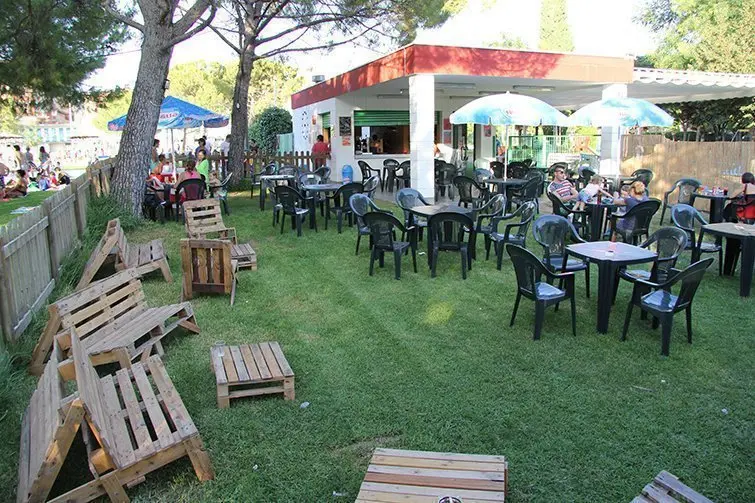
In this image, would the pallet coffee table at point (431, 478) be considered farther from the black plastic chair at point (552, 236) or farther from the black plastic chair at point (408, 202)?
the black plastic chair at point (408, 202)

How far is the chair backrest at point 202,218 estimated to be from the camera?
9.34m

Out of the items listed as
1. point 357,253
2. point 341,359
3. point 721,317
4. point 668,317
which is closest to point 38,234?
point 341,359

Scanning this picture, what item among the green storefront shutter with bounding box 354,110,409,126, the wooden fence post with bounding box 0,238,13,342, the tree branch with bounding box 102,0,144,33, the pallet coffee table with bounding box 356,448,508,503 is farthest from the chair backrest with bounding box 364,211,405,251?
the green storefront shutter with bounding box 354,110,409,126

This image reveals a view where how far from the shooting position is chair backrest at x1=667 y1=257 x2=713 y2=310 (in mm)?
5148

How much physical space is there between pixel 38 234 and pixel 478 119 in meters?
7.69

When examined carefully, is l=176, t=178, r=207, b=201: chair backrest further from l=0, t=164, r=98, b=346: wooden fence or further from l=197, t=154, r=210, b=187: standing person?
l=0, t=164, r=98, b=346: wooden fence

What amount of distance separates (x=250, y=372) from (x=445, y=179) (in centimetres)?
1175

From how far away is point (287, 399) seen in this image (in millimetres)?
4578

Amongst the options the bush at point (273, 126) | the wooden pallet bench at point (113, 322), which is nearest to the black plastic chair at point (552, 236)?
the wooden pallet bench at point (113, 322)

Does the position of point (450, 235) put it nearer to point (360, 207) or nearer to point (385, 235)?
point (385, 235)

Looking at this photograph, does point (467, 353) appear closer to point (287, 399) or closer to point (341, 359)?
point (341, 359)

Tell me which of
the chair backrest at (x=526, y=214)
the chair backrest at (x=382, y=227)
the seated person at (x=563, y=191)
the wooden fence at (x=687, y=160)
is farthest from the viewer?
the wooden fence at (x=687, y=160)

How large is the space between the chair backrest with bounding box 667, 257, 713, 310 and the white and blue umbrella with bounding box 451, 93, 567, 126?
612 cm

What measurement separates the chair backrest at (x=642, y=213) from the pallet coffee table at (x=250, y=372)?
19.0ft
